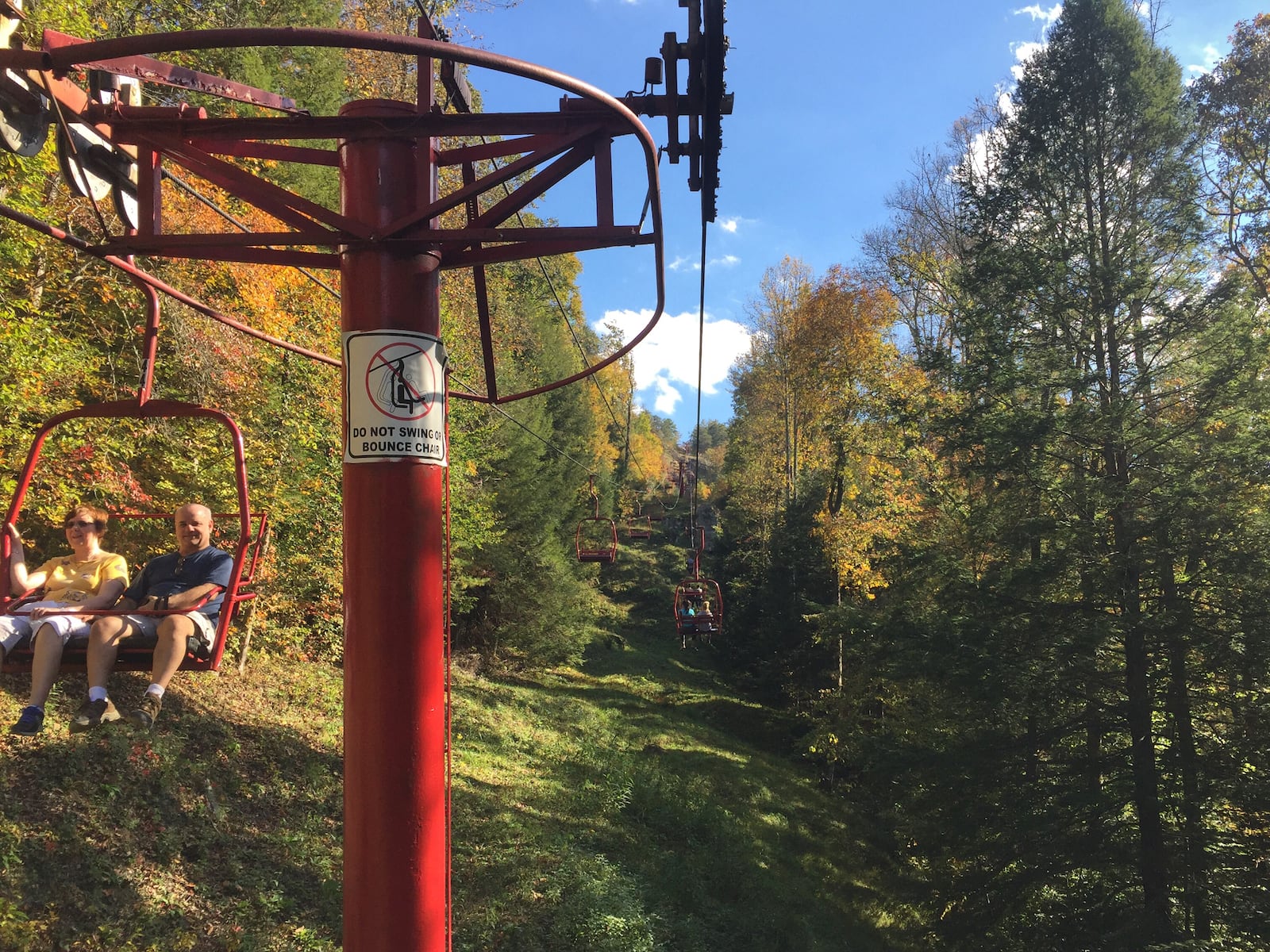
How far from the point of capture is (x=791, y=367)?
928 inches

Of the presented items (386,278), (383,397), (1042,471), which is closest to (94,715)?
(383,397)

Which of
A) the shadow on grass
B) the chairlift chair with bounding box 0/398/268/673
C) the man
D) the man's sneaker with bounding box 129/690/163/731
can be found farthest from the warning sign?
the shadow on grass

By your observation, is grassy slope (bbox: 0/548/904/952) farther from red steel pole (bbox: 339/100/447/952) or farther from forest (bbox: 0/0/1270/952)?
red steel pole (bbox: 339/100/447/952)

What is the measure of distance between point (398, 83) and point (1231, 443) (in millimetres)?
18149

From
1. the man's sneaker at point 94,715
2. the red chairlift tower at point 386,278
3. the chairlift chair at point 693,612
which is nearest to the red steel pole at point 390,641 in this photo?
the red chairlift tower at point 386,278

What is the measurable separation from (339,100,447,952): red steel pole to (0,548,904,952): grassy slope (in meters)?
4.01

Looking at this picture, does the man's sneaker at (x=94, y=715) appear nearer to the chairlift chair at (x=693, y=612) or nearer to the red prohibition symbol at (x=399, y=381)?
the red prohibition symbol at (x=399, y=381)

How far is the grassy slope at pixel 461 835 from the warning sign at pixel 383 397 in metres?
4.81

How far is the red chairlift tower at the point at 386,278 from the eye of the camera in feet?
8.70

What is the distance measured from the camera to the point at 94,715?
310 cm

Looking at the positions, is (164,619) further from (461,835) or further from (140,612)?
(461,835)

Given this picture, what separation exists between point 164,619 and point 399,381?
1757mm

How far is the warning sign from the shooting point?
2.75 metres

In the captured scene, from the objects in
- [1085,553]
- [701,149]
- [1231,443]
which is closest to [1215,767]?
[1085,553]
